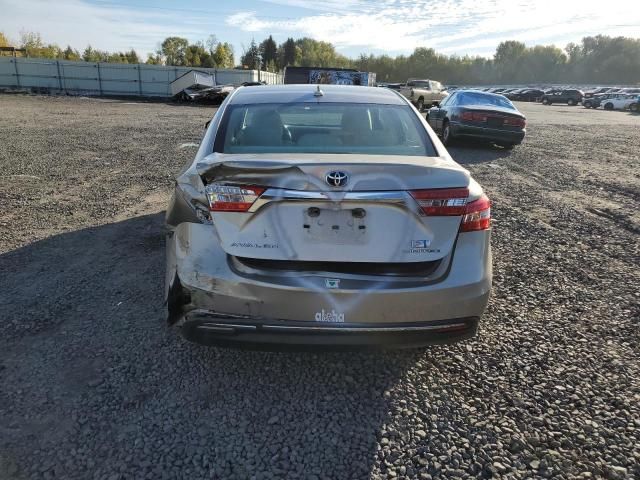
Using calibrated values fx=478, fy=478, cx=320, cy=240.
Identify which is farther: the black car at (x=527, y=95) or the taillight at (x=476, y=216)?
the black car at (x=527, y=95)

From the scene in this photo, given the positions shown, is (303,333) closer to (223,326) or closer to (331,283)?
(331,283)

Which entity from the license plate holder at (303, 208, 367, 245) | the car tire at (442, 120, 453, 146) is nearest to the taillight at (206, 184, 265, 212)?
the license plate holder at (303, 208, 367, 245)

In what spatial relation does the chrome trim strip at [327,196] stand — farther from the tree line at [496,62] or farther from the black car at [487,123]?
the tree line at [496,62]

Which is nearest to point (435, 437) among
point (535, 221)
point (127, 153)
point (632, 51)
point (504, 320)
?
point (504, 320)

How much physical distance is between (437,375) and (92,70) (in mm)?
43758

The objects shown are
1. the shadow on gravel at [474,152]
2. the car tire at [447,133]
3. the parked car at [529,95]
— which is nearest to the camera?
the shadow on gravel at [474,152]

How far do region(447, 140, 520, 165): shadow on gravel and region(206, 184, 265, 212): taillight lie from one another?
8.61m

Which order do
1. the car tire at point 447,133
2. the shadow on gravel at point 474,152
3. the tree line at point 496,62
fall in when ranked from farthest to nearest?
the tree line at point 496,62 → the car tire at point 447,133 → the shadow on gravel at point 474,152

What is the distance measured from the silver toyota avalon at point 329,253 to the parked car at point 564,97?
52.2m

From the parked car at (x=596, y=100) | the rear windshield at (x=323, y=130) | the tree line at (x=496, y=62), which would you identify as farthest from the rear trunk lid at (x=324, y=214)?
the tree line at (x=496, y=62)

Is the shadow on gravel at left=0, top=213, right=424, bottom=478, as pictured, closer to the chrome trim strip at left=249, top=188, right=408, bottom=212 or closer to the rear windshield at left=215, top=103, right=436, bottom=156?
the chrome trim strip at left=249, top=188, right=408, bottom=212

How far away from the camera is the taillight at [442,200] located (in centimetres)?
241

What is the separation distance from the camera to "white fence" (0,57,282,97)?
38656mm

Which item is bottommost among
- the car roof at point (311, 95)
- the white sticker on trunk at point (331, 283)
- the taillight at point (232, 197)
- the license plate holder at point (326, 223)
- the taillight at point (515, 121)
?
the white sticker on trunk at point (331, 283)
